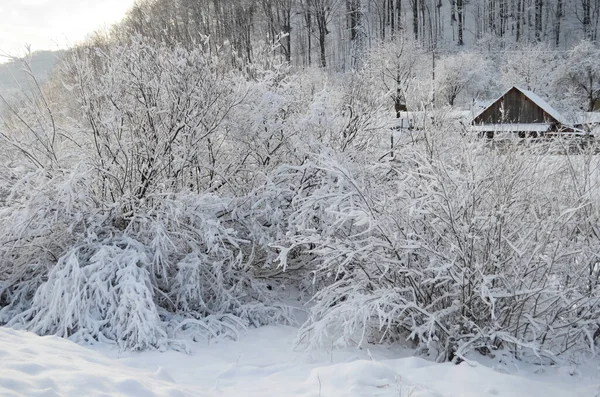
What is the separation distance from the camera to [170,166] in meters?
7.54

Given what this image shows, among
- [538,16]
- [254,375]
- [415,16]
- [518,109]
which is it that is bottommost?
[254,375]

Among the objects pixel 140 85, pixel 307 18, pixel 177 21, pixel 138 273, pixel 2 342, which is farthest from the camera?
pixel 307 18

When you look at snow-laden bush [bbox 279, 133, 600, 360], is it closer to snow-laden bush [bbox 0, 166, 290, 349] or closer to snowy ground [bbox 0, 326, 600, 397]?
snowy ground [bbox 0, 326, 600, 397]

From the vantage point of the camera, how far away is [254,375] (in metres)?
4.82

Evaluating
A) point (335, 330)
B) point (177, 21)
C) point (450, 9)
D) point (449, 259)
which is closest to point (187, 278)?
point (335, 330)

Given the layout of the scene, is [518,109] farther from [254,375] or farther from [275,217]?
[254,375]

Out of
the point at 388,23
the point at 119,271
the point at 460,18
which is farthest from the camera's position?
the point at 388,23

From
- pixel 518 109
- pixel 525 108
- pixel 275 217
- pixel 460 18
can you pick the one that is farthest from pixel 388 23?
pixel 275 217

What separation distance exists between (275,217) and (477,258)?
3.30 metres

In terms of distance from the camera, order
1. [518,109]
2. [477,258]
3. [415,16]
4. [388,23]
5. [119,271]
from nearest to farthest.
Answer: [477,258], [119,271], [518,109], [415,16], [388,23]

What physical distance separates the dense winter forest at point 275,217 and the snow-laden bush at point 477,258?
0.11 feet

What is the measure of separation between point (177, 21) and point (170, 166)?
109ft

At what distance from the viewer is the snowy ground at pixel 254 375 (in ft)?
11.0

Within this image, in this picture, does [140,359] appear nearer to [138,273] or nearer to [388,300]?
[138,273]
